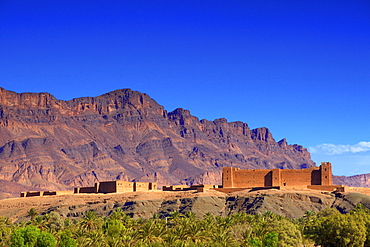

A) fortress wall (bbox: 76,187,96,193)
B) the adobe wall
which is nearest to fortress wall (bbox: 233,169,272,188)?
the adobe wall

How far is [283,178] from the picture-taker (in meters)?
157

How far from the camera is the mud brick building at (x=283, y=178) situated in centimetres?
15362

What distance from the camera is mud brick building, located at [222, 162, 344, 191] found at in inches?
6048

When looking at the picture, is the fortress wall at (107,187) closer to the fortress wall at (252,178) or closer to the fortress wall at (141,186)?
the fortress wall at (141,186)

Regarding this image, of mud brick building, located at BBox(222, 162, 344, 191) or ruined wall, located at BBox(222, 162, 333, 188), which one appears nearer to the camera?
mud brick building, located at BBox(222, 162, 344, 191)

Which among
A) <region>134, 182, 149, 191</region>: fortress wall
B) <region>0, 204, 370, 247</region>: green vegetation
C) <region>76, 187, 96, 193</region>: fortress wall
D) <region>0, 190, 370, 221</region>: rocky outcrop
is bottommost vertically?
<region>0, 204, 370, 247</region>: green vegetation

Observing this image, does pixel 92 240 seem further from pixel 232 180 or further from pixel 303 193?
pixel 232 180

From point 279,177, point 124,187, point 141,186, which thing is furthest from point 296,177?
point 124,187

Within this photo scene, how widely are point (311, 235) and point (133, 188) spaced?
97.0m

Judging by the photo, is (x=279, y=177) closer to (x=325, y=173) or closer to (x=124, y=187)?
(x=325, y=173)

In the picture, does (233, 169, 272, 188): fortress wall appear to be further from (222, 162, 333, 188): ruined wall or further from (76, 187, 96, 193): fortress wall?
(76, 187, 96, 193): fortress wall

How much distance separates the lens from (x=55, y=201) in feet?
536

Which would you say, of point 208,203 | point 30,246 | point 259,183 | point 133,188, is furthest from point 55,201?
point 30,246

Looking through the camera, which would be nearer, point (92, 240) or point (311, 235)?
point (92, 240)
